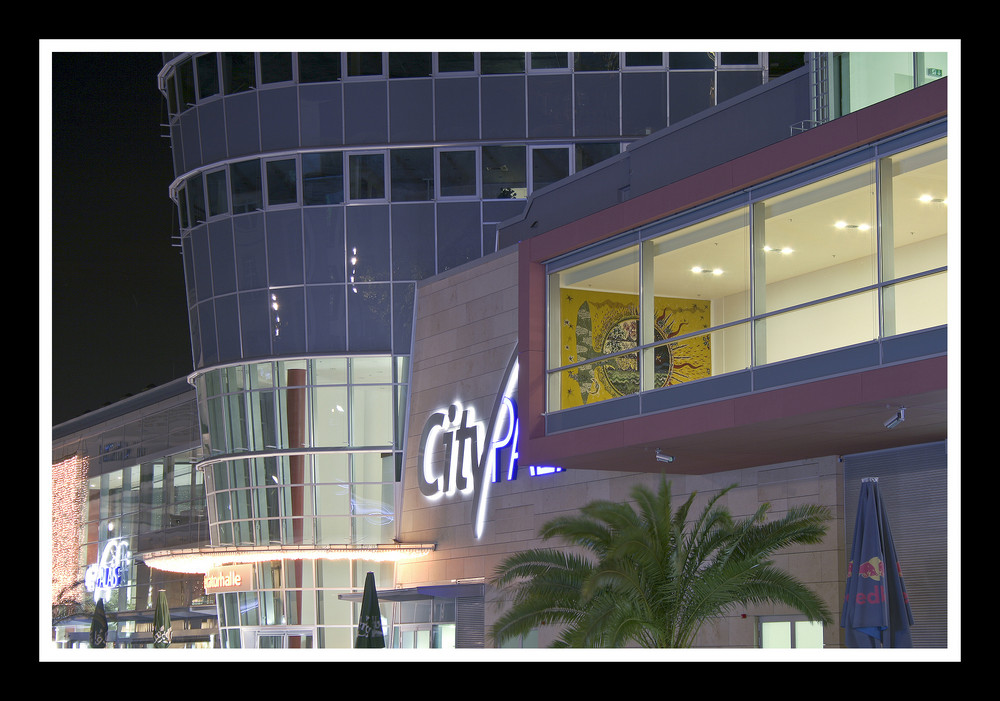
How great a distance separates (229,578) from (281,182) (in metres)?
10.5

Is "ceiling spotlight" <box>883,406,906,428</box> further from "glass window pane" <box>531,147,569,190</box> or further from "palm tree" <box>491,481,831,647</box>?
"glass window pane" <box>531,147,569,190</box>

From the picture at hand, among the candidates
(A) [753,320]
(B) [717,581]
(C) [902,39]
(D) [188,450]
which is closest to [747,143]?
(A) [753,320]

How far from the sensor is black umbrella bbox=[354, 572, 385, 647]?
2636 centimetres

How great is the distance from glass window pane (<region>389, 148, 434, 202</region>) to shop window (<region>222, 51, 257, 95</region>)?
440 centimetres

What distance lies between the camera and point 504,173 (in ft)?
109

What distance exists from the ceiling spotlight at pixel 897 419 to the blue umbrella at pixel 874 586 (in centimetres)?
93

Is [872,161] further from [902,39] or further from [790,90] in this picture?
[902,39]

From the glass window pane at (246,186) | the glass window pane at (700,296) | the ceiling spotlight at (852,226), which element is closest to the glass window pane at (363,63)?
the glass window pane at (246,186)

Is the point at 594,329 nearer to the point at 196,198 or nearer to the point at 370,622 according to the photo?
the point at 370,622

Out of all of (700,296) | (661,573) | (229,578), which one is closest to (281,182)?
(229,578)

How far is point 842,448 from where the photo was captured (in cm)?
1950

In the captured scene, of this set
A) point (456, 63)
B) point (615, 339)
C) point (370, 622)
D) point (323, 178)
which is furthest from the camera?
point (323, 178)

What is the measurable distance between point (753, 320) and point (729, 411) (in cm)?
130

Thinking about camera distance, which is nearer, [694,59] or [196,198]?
[694,59]
